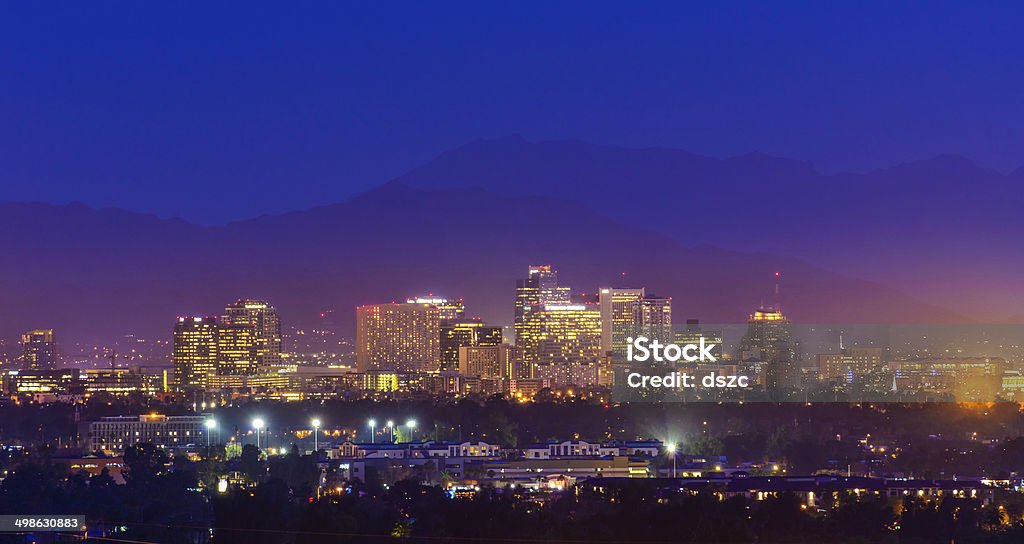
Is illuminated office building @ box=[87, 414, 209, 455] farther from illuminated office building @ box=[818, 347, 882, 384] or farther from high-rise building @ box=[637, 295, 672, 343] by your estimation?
high-rise building @ box=[637, 295, 672, 343]

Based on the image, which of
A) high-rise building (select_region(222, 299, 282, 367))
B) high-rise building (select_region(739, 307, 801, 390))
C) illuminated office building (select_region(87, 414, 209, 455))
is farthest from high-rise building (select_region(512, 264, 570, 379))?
illuminated office building (select_region(87, 414, 209, 455))

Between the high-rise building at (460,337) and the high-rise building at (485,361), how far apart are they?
98 cm

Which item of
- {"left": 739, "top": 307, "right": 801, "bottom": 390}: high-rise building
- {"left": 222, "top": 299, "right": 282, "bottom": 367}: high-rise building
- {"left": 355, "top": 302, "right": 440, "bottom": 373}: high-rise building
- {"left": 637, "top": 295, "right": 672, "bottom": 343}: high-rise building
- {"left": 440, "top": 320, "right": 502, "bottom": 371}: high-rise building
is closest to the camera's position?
{"left": 739, "top": 307, "right": 801, "bottom": 390}: high-rise building

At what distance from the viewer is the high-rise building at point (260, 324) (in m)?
149

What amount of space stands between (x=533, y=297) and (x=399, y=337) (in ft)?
44.2

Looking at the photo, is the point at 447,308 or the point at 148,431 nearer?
the point at 148,431

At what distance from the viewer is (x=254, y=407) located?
100 meters

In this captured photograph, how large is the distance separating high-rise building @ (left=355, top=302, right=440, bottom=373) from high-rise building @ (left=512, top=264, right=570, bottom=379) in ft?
25.0

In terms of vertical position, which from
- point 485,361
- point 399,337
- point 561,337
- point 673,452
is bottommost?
point 673,452

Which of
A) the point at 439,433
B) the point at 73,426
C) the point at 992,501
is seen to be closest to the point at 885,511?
the point at 992,501

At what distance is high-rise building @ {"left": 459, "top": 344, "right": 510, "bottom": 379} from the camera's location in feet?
474

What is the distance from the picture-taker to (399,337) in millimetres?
164750

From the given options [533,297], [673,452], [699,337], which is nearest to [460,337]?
[533,297]

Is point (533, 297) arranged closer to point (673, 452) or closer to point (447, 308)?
point (447, 308)
